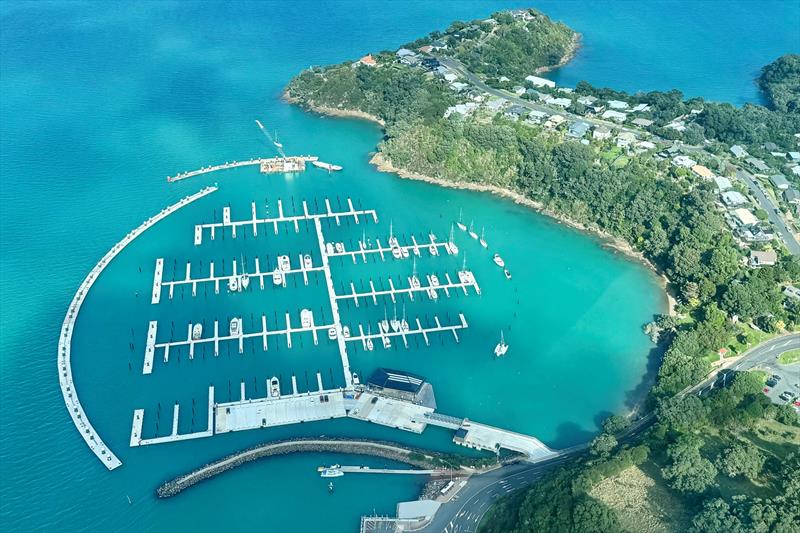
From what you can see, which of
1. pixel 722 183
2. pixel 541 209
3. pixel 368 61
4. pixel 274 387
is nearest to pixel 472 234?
pixel 541 209

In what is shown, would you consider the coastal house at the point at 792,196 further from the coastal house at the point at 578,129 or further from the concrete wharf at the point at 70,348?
the concrete wharf at the point at 70,348

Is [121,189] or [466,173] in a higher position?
[466,173]

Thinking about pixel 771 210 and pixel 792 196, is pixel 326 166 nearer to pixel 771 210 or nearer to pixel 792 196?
pixel 771 210

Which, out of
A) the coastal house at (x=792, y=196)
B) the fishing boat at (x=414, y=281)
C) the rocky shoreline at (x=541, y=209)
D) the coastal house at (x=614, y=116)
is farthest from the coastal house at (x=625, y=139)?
the fishing boat at (x=414, y=281)

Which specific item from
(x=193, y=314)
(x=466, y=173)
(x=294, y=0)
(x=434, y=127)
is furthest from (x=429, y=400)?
(x=294, y=0)

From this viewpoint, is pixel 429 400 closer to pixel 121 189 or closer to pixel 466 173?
pixel 466 173

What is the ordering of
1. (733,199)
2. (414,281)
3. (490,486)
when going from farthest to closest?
(733,199) → (414,281) → (490,486)
